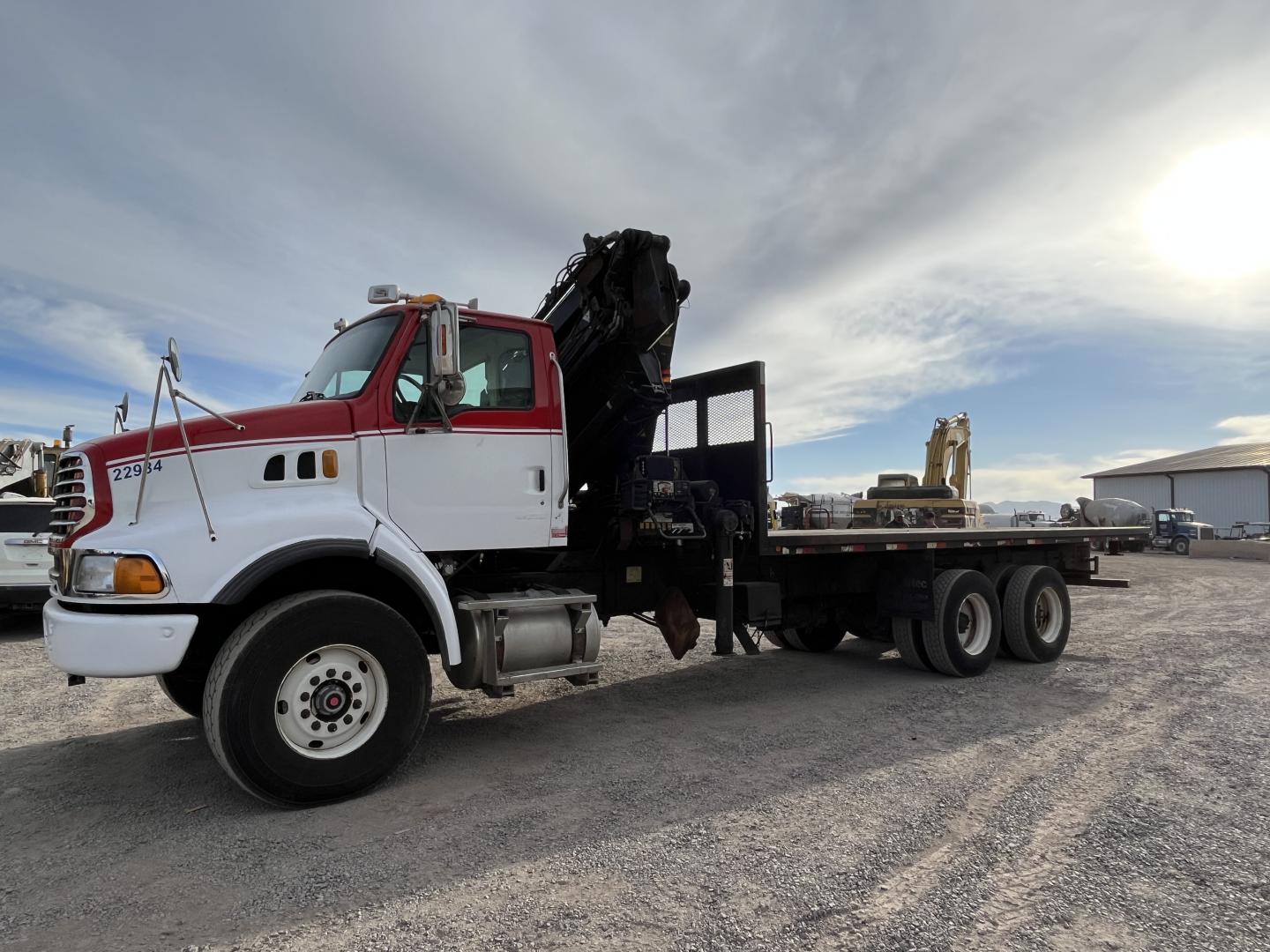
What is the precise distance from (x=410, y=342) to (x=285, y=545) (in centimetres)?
145

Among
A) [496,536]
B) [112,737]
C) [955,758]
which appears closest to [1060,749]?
[955,758]

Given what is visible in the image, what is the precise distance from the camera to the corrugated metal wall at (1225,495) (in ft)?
157

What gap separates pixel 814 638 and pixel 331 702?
241 inches

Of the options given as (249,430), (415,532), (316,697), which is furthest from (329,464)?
(316,697)

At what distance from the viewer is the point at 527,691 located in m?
6.91

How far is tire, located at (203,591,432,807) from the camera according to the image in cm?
397

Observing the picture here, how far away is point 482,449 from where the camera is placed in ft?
16.6

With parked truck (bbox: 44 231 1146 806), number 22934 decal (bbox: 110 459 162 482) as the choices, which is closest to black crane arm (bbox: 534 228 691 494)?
parked truck (bbox: 44 231 1146 806)

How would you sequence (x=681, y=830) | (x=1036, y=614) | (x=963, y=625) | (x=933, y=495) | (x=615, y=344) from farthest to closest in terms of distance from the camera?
1. (x=933, y=495)
2. (x=1036, y=614)
3. (x=963, y=625)
4. (x=615, y=344)
5. (x=681, y=830)

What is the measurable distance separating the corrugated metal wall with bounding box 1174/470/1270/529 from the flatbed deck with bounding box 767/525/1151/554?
162 ft

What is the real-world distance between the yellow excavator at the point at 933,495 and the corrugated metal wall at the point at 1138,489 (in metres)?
35.8

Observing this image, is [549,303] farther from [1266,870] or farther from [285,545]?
[1266,870]

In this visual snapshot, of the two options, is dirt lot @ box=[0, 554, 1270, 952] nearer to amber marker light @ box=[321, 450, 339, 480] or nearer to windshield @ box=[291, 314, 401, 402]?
amber marker light @ box=[321, 450, 339, 480]

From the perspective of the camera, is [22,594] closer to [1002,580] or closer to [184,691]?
[184,691]
